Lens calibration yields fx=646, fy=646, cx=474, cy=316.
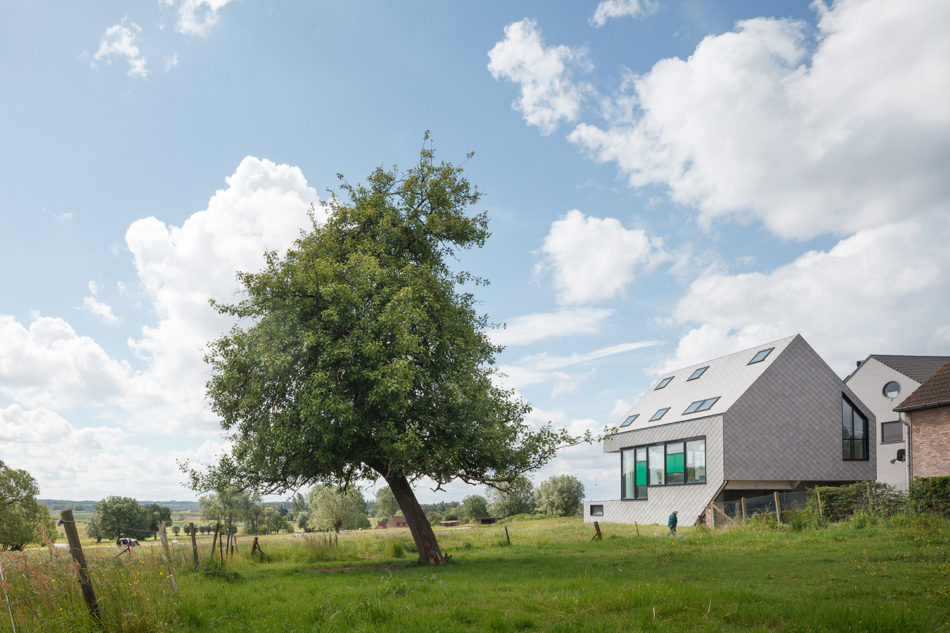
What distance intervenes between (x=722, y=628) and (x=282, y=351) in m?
13.0

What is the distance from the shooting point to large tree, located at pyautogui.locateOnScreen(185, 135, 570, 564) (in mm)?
16844

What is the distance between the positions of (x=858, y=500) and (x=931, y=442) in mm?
6312

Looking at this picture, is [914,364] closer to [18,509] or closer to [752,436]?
[752,436]

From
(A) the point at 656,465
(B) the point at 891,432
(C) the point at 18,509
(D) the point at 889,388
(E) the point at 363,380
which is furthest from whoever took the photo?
(C) the point at 18,509

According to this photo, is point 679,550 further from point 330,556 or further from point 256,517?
point 256,517

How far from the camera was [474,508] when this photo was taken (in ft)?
284

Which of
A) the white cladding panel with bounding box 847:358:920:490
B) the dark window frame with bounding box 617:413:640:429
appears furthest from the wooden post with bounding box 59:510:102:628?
the white cladding panel with bounding box 847:358:920:490

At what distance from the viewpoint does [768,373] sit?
32.2 m

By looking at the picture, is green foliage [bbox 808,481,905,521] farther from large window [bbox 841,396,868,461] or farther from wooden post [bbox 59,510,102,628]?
wooden post [bbox 59,510,102,628]

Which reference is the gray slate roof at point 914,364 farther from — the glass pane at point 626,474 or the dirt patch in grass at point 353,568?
the dirt patch in grass at point 353,568

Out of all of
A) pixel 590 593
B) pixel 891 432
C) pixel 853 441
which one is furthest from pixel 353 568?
pixel 891 432

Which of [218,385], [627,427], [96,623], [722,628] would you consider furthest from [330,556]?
A: [627,427]

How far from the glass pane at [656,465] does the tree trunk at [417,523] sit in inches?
725

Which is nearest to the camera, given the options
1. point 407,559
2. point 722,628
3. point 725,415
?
point 722,628
